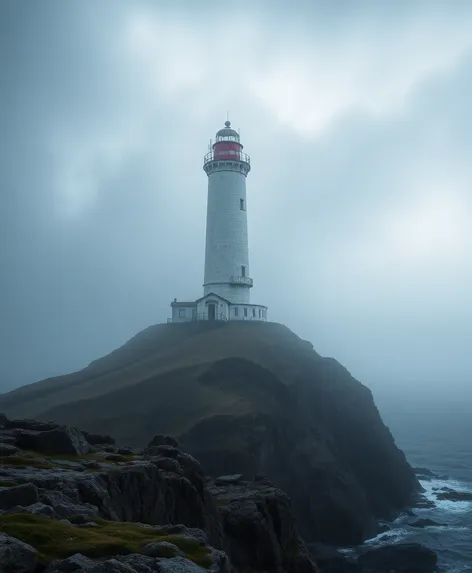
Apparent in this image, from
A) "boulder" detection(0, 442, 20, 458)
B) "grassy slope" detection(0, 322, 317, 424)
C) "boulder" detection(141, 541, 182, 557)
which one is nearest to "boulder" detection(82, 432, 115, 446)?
"boulder" detection(0, 442, 20, 458)

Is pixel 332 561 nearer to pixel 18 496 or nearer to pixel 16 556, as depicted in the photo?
pixel 18 496

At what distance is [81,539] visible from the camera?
45.1 feet

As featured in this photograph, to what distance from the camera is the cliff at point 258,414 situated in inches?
1847

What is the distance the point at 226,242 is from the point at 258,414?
2982 cm

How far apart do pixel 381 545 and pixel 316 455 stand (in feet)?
32.3

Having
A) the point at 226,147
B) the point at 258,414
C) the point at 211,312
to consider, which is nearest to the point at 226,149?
the point at 226,147

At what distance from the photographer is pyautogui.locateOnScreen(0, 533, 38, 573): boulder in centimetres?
1152

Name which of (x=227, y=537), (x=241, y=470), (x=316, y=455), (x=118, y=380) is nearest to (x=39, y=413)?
(x=118, y=380)

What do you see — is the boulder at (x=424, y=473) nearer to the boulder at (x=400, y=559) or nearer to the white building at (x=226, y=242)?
the boulder at (x=400, y=559)

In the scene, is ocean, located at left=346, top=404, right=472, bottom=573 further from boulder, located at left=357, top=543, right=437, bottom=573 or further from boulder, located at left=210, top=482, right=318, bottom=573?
boulder, located at left=210, top=482, right=318, bottom=573

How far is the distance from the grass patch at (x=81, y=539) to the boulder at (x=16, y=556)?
1.57 feet

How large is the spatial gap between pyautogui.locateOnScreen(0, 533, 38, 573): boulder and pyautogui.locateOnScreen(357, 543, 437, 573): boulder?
35210 mm

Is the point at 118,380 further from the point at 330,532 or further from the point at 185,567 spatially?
the point at 185,567

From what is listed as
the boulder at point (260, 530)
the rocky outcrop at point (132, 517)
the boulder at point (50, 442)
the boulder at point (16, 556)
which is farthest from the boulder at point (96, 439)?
the boulder at point (16, 556)
